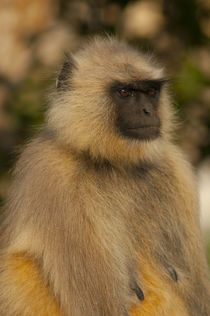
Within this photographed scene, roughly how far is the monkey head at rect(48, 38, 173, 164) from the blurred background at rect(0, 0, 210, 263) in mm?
1930

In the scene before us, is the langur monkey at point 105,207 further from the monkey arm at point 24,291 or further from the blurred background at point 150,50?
the blurred background at point 150,50

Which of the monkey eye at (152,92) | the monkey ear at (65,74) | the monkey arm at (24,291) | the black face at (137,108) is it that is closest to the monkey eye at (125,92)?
the black face at (137,108)

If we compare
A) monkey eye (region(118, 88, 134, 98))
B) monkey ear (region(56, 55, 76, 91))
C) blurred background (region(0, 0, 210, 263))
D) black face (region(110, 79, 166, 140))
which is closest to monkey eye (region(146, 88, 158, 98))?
black face (region(110, 79, 166, 140))

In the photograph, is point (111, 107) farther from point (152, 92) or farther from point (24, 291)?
point (24, 291)

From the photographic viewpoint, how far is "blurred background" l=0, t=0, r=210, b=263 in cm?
812

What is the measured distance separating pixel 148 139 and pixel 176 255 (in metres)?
0.82

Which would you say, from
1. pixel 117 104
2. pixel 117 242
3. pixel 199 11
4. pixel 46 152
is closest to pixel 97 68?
pixel 117 104

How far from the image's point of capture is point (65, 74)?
5.91 meters

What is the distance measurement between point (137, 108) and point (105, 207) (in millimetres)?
674

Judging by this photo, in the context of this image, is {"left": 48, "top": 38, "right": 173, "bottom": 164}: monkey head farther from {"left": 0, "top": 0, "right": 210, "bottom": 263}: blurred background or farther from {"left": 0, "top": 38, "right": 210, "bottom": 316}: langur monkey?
{"left": 0, "top": 0, "right": 210, "bottom": 263}: blurred background

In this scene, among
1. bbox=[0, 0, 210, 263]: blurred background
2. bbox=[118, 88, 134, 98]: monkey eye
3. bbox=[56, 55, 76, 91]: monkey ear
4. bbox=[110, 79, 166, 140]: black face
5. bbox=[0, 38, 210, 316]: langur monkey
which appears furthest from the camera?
bbox=[0, 0, 210, 263]: blurred background

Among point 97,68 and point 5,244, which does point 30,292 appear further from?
point 97,68

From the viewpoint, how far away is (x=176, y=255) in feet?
19.3

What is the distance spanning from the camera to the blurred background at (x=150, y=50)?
812cm
